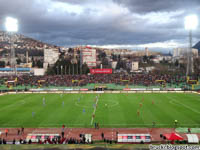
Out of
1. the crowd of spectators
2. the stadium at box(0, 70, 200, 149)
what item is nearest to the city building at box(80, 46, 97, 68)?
the crowd of spectators

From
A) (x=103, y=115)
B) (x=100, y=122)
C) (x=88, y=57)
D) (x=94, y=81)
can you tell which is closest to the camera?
(x=100, y=122)

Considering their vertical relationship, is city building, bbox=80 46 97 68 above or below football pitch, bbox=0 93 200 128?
above

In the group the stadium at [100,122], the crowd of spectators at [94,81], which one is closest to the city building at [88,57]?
the crowd of spectators at [94,81]

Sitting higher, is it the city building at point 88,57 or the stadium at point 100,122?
the city building at point 88,57

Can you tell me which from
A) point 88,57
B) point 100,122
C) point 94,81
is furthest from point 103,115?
point 88,57

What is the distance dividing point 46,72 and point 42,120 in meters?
81.6

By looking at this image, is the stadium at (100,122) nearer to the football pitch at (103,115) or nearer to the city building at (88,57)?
the football pitch at (103,115)

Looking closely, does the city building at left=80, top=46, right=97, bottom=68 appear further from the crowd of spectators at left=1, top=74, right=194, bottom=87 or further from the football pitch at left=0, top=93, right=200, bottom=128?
the football pitch at left=0, top=93, right=200, bottom=128

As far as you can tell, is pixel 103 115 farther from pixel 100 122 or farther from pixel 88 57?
pixel 88 57

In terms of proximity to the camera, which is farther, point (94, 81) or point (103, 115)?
point (94, 81)

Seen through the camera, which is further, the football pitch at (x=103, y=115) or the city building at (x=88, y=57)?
the city building at (x=88, y=57)

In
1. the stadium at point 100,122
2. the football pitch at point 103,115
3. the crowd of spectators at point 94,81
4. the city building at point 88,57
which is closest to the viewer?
the stadium at point 100,122

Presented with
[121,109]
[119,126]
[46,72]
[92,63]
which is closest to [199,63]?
[92,63]

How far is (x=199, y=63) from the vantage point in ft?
430
